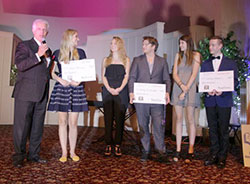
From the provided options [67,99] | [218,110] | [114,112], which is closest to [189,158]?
[218,110]

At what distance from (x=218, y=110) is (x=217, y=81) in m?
0.31

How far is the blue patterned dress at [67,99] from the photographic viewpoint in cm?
279

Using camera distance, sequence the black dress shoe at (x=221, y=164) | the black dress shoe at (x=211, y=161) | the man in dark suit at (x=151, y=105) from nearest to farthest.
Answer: the black dress shoe at (x=221, y=164) < the black dress shoe at (x=211, y=161) < the man in dark suit at (x=151, y=105)

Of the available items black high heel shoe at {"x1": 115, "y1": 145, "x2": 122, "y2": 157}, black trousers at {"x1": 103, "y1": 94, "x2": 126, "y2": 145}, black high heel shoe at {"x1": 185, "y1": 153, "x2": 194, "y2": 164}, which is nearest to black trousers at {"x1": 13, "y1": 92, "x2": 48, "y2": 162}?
black trousers at {"x1": 103, "y1": 94, "x2": 126, "y2": 145}

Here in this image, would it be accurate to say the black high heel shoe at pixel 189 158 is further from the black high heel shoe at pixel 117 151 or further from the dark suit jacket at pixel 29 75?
the dark suit jacket at pixel 29 75

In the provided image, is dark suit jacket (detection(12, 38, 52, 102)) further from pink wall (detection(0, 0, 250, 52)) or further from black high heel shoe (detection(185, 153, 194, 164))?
pink wall (detection(0, 0, 250, 52))

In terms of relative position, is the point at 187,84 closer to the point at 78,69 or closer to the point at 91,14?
the point at 78,69

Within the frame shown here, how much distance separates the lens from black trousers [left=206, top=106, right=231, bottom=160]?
9.20ft

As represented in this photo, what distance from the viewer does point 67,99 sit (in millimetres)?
2789

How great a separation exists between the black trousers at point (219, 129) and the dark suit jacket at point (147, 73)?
55 centimetres

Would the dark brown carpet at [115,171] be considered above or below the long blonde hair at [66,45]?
below

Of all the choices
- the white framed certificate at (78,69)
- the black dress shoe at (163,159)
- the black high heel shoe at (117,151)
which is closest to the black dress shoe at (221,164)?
the black dress shoe at (163,159)

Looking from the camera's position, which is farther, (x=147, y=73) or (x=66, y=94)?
(x=147, y=73)

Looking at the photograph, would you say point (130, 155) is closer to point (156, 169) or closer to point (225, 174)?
point (156, 169)
